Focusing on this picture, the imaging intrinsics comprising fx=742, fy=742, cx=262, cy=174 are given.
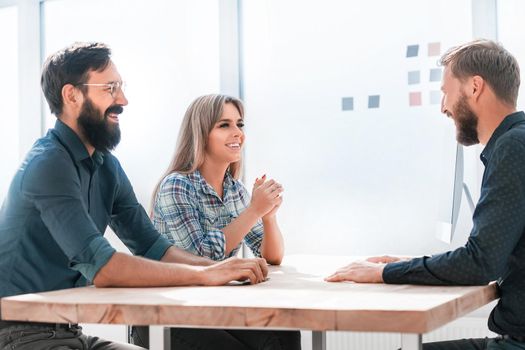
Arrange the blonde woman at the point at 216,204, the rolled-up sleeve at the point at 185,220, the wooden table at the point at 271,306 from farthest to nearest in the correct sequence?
the rolled-up sleeve at the point at 185,220 → the blonde woman at the point at 216,204 → the wooden table at the point at 271,306

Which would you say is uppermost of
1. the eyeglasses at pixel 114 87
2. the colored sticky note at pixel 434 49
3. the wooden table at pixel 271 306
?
the colored sticky note at pixel 434 49

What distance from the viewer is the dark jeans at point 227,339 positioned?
90.9 inches

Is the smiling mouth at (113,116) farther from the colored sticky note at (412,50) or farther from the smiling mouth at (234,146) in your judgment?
the colored sticky note at (412,50)

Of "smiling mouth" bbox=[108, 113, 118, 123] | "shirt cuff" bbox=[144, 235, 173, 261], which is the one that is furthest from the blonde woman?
"smiling mouth" bbox=[108, 113, 118, 123]

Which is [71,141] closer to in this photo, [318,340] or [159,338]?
[159,338]

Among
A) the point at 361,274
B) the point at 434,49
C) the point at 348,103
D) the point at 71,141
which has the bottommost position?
the point at 361,274

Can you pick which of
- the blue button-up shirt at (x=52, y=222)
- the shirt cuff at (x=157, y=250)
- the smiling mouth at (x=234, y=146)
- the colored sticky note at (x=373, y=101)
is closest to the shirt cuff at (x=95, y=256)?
the blue button-up shirt at (x=52, y=222)

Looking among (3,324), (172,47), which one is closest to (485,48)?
(3,324)

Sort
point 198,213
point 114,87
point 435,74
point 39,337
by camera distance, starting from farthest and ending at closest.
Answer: point 435,74 < point 198,213 < point 114,87 < point 39,337

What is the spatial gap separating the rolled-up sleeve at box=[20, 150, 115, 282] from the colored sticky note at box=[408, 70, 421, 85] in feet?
7.15

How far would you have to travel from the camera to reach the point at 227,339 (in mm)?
2389

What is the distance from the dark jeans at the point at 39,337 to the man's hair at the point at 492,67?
45.3 inches

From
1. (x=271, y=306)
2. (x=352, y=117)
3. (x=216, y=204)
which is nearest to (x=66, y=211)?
(x=271, y=306)

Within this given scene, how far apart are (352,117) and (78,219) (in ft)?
7.38
